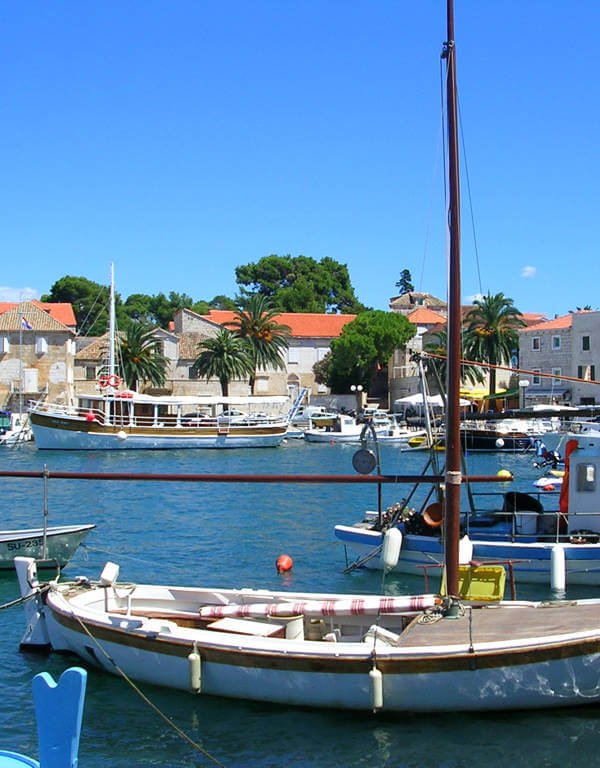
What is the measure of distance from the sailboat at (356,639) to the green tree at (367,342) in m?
74.5

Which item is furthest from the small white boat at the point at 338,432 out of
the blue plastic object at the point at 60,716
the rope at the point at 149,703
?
the blue plastic object at the point at 60,716

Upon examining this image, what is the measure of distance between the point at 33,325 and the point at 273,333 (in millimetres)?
22839

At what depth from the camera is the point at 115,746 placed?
12.4 meters

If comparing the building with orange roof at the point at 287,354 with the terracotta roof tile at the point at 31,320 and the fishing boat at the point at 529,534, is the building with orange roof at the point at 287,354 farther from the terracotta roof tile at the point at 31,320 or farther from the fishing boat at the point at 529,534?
the fishing boat at the point at 529,534

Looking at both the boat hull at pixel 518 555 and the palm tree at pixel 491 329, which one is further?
the palm tree at pixel 491 329

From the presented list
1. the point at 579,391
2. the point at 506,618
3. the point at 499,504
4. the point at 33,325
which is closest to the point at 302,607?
the point at 506,618

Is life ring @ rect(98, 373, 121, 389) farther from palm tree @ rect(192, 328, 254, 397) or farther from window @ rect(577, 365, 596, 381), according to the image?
window @ rect(577, 365, 596, 381)

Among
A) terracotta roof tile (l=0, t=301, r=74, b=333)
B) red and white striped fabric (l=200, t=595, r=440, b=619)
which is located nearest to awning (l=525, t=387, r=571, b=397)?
terracotta roof tile (l=0, t=301, r=74, b=333)

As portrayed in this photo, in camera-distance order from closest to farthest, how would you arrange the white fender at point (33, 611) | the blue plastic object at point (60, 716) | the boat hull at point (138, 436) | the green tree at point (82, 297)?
the blue plastic object at point (60, 716), the white fender at point (33, 611), the boat hull at point (138, 436), the green tree at point (82, 297)

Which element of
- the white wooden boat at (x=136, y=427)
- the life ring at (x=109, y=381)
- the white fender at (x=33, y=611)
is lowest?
the white fender at (x=33, y=611)

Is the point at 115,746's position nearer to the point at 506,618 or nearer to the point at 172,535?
the point at 506,618

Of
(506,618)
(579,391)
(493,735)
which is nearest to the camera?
(493,735)

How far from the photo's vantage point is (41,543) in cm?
2056

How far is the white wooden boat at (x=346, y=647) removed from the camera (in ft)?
39.7
